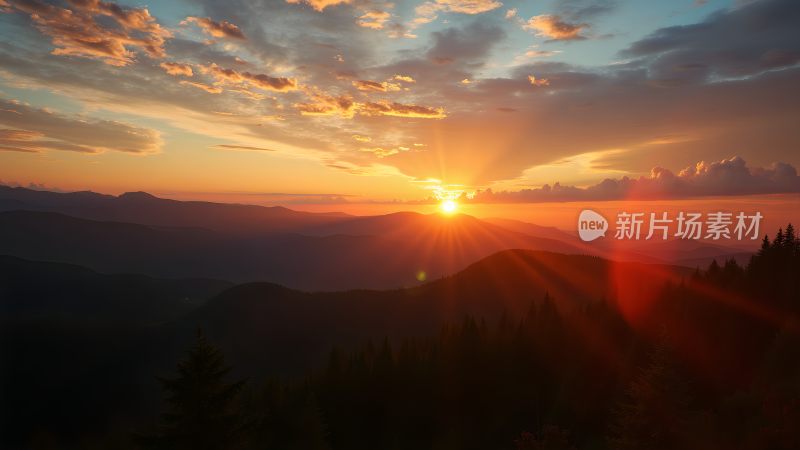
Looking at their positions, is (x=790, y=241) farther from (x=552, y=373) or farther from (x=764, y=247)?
(x=552, y=373)

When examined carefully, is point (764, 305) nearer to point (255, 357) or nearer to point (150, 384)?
point (255, 357)

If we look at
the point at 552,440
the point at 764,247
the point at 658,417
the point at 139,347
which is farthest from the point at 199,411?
the point at 139,347

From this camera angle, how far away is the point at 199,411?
60.8 feet

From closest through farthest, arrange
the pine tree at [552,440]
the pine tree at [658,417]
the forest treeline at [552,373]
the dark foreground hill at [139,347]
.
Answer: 1. the pine tree at [552,440]
2. the pine tree at [658,417]
3. the forest treeline at [552,373]
4. the dark foreground hill at [139,347]

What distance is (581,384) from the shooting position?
51312mm

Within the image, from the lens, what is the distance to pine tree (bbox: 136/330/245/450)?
18328 millimetres

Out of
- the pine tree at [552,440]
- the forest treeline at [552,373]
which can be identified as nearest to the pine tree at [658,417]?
the pine tree at [552,440]

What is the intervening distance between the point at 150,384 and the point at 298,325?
203 ft

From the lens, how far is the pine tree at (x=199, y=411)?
18328mm

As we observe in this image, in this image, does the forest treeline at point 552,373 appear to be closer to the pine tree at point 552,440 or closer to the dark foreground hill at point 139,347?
the pine tree at point 552,440

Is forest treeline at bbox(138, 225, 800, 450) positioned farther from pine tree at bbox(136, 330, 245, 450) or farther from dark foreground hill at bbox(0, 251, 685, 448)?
dark foreground hill at bbox(0, 251, 685, 448)

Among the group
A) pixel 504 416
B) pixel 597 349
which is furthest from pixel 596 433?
pixel 597 349

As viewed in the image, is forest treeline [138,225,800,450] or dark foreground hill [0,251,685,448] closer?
forest treeline [138,225,800,450]

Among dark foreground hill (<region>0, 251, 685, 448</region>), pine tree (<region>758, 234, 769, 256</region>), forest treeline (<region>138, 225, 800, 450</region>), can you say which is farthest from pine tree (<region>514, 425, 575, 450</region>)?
dark foreground hill (<region>0, 251, 685, 448</region>)
